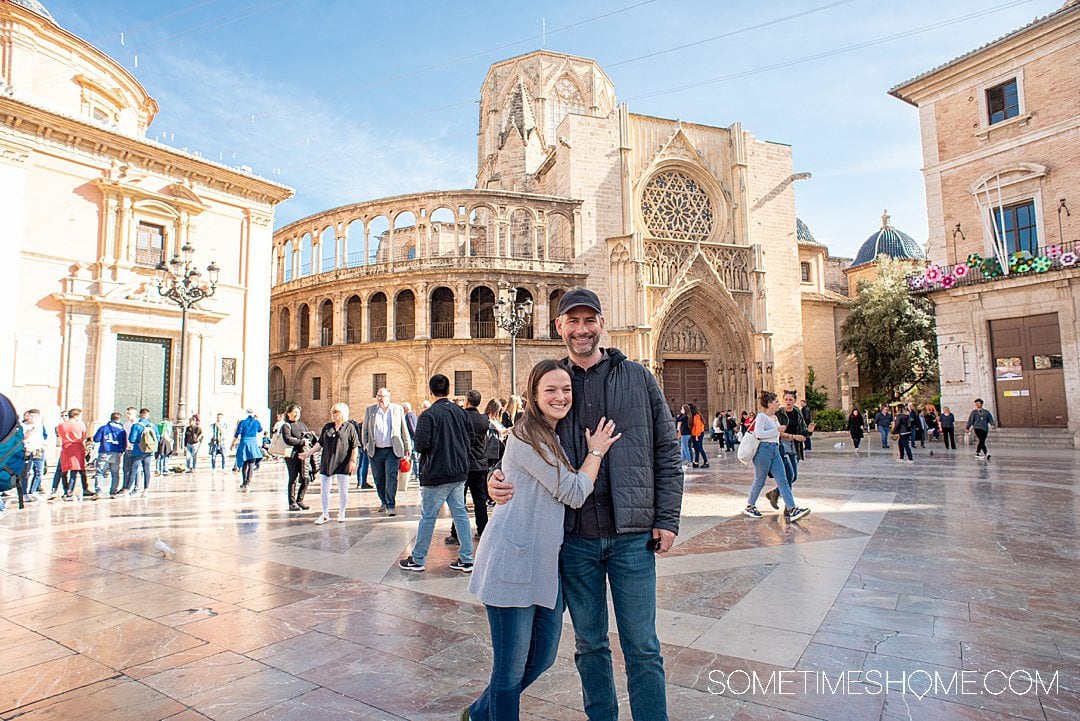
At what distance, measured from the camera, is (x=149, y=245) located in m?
20.4

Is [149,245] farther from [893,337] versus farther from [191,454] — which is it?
[893,337]

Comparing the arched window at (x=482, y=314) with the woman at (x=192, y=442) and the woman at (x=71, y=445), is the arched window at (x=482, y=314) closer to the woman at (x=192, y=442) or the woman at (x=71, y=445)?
the woman at (x=192, y=442)

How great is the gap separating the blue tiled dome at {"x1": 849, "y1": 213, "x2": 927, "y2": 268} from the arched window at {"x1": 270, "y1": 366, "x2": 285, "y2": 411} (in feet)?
126

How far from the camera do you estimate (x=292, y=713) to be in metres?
2.82

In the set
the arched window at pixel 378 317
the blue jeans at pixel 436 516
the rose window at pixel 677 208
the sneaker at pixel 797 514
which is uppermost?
the rose window at pixel 677 208

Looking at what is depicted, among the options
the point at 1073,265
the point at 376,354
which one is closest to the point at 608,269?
the point at 376,354

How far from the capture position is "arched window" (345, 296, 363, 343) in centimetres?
3042

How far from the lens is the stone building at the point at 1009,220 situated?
20.0m

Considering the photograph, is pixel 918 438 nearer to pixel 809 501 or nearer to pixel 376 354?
pixel 809 501

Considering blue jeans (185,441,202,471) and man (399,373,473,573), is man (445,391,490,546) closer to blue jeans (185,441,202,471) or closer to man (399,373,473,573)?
man (399,373,473,573)

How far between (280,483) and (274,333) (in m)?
22.2

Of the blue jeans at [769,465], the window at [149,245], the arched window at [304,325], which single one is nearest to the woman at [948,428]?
the blue jeans at [769,465]

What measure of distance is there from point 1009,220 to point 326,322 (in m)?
30.5

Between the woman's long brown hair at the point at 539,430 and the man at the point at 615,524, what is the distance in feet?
0.44
